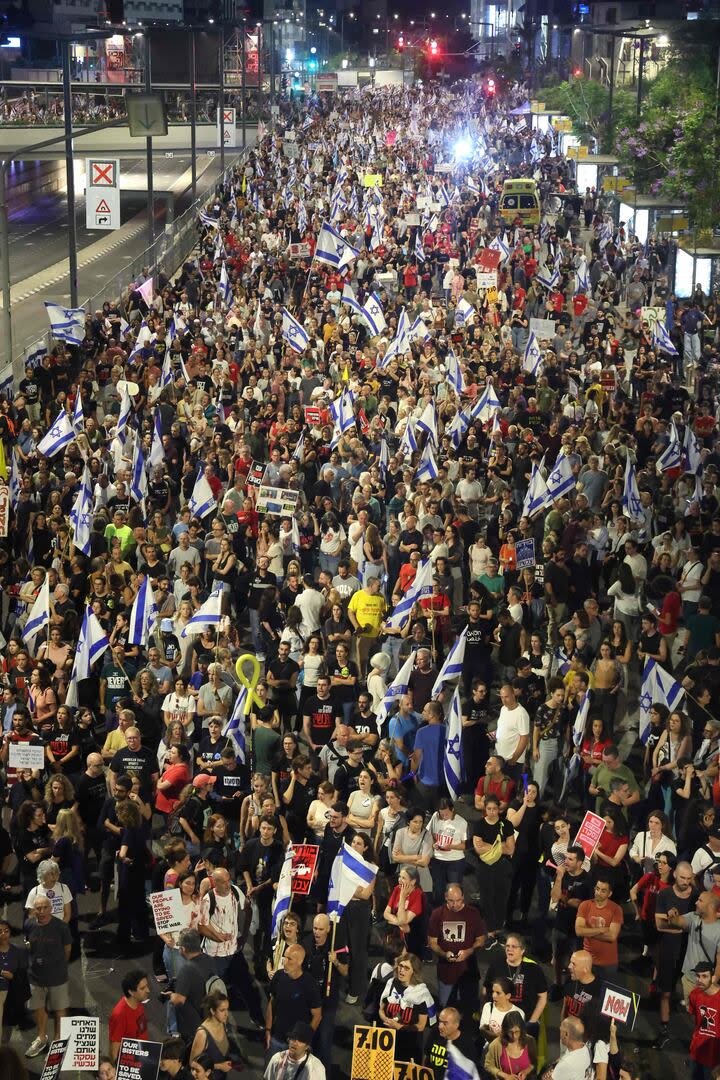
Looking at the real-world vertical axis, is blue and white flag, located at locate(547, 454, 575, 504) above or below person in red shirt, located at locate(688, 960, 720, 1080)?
above

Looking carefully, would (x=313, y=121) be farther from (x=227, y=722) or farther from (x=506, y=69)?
(x=227, y=722)

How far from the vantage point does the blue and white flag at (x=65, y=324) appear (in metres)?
30.8

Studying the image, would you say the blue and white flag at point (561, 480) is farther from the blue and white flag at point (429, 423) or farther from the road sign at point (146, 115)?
the road sign at point (146, 115)

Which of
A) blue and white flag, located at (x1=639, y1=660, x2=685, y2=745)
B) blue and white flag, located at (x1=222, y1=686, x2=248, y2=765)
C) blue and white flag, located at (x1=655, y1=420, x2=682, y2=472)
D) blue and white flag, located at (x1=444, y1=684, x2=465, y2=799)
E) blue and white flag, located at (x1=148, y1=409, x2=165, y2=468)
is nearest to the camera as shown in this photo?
blue and white flag, located at (x1=444, y1=684, x2=465, y2=799)

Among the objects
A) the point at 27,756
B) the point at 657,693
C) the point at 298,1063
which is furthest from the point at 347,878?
the point at 657,693

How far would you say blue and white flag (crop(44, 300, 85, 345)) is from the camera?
30766 mm

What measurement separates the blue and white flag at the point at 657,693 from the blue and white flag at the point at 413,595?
9.99 ft

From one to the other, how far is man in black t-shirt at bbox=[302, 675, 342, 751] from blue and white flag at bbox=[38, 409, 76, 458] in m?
8.41

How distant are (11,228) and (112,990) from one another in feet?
182

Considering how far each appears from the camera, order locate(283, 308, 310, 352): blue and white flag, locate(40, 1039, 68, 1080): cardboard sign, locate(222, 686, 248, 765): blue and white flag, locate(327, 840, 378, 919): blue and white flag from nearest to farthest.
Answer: locate(40, 1039, 68, 1080): cardboard sign, locate(327, 840, 378, 919): blue and white flag, locate(222, 686, 248, 765): blue and white flag, locate(283, 308, 310, 352): blue and white flag

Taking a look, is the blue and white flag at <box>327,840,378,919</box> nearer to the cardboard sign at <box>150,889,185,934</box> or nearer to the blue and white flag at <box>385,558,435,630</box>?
the cardboard sign at <box>150,889,185,934</box>

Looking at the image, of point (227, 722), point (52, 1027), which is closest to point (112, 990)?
point (52, 1027)

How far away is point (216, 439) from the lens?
2267 cm

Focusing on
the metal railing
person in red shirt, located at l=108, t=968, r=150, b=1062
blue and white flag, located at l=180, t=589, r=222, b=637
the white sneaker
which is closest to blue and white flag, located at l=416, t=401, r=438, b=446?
blue and white flag, located at l=180, t=589, r=222, b=637
